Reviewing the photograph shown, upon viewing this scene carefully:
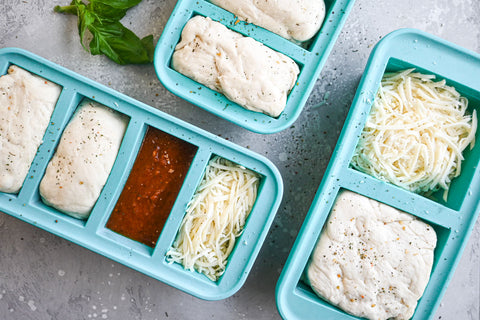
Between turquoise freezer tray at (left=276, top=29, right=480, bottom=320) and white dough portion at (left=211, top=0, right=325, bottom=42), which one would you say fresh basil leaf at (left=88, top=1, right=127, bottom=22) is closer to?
white dough portion at (left=211, top=0, right=325, bottom=42)

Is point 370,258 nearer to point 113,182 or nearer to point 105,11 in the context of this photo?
point 113,182

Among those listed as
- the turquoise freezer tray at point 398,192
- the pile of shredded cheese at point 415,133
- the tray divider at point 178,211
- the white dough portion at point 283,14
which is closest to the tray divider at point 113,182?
the tray divider at point 178,211

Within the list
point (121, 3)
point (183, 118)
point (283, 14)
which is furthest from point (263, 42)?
point (121, 3)

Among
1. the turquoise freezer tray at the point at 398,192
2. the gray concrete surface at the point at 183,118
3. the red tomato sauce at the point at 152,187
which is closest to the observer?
the turquoise freezer tray at the point at 398,192

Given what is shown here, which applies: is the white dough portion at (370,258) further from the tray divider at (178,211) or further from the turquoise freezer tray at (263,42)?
the tray divider at (178,211)

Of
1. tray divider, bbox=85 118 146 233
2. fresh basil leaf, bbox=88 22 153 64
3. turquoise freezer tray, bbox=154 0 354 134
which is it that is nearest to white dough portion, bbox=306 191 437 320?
turquoise freezer tray, bbox=154 0 354 134

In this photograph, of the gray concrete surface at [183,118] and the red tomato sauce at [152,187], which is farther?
the gray concrete surface at [183,118]
